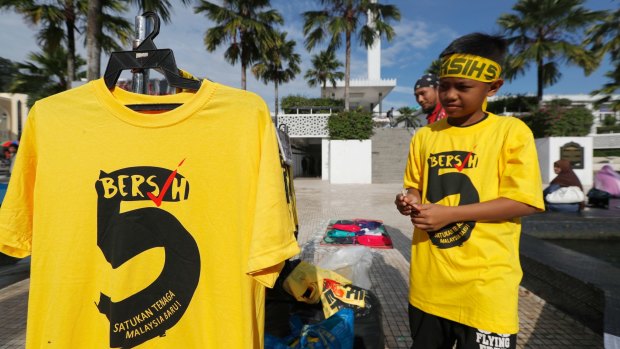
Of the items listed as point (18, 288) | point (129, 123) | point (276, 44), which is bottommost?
point (18, 288)

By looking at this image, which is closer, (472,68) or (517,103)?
(472,68)

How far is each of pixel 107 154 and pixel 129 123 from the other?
0.46 feet

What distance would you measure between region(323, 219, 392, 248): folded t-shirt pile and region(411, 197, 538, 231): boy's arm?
13.8ft

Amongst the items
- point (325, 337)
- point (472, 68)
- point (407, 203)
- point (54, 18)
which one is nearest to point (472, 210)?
point (407, 203)

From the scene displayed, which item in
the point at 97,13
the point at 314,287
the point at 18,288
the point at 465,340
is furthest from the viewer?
the point at 97,13

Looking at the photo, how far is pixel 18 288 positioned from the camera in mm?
3518

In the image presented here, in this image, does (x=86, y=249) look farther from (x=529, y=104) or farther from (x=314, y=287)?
(x=529, y=104)

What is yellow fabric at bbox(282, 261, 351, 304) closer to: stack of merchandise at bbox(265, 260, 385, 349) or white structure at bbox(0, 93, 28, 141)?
stack of merchandise at bbox(265, 260, 385, 349)

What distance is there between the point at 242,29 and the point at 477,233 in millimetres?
16665

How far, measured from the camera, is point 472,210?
4.21ft

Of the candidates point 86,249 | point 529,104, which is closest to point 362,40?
point 529,104

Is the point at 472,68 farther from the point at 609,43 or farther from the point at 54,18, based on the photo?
the point at 609,43

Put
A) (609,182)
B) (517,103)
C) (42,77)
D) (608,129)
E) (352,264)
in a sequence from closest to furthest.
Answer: (352,264)
(609,182)
(42,77)
(517,103)
(608,129)

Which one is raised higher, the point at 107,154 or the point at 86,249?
the point at 107,154
